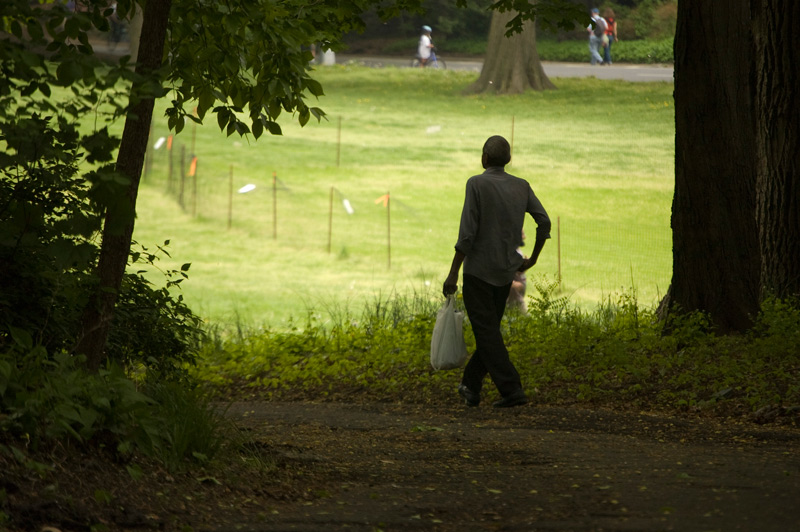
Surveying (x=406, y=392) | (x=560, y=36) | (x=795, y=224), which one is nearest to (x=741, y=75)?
(x=795, y=224)

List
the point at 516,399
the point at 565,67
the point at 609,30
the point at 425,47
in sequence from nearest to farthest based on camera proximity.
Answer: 1. the point at 516,399
2. the point at 609,30
3. the point at 565,67
4. the point at 425,47

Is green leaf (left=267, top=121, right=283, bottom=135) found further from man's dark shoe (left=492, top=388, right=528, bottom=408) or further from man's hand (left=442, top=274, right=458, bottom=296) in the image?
man's dark shoe (left=492, top=388, right=528, bottom=408)

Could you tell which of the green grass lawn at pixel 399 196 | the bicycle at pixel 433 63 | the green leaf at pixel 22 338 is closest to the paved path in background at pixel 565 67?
the bicycle at pixel 433 63

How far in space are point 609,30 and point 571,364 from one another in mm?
33158

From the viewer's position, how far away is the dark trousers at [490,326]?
23.1 feet

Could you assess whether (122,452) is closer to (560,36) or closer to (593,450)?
(593,450)

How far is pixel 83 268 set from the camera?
191 inches

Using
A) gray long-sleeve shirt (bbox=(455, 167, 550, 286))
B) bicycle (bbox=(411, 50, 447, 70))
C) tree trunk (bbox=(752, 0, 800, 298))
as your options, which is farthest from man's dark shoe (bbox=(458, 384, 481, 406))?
bicycle (bbox=(411, 50, 447, 70))

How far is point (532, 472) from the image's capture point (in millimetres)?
5086

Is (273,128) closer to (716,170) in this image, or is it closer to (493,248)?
(493,248)

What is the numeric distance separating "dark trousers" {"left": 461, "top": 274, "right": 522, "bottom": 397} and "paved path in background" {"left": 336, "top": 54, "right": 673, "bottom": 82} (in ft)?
105

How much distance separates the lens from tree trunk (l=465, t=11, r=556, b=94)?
36.8 m

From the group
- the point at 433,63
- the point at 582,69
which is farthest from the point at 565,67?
the point at 433,63

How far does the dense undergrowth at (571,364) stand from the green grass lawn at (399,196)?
5.97 ft
